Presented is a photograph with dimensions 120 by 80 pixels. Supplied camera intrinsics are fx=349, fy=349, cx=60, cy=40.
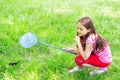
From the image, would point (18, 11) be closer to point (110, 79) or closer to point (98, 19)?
point (98, 19)

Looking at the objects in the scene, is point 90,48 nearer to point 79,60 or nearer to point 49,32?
point 79,60

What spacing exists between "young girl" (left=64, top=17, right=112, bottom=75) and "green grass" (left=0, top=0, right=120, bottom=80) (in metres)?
0.14

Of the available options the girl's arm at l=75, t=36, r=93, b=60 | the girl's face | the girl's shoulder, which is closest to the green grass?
the girl's arm at l=75, t=36, r=93, b=60

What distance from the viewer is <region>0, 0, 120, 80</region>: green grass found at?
452 cm

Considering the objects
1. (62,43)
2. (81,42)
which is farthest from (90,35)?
(62,43)

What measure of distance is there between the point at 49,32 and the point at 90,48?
1.44 meters

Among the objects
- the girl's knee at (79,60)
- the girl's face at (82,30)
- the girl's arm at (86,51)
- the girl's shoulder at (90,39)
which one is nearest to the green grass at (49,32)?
the girl's knee at (79,60)

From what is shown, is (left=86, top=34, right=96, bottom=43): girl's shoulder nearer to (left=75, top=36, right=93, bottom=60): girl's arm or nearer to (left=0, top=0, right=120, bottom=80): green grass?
(left=75, top=36, right=93, bottom=60): girl's arm

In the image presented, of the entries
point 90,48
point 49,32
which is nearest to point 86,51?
point 90,48

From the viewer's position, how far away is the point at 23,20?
598cm

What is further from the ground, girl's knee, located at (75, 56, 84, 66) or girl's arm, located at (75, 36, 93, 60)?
girl's arm, located at (75, 36, 93, 60)

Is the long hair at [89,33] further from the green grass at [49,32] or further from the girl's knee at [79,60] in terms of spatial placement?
the green grass at [49,32]

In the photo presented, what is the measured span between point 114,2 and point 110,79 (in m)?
3.53

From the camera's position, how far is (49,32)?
5.66 meters
